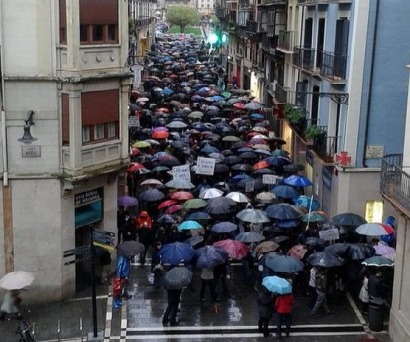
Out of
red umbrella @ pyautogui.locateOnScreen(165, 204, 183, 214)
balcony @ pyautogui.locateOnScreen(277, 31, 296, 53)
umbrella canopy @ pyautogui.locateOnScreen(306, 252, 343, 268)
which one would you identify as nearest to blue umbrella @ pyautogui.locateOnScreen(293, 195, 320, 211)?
red umbrella @ pyautogui.locateOnScreen(165, 204, 183, 214)

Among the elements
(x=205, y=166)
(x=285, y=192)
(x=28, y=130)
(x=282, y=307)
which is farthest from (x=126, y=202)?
(x=282, y=307)

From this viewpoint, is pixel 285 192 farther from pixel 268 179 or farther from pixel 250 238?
pixel 250 238

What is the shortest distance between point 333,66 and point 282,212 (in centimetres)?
714

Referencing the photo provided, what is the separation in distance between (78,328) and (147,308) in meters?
2.15

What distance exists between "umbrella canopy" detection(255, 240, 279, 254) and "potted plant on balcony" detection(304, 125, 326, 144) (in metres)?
8.57

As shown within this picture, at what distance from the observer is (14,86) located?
1975 cm

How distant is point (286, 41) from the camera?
40.0m

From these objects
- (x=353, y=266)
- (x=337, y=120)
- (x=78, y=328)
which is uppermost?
(x=337, y=120)

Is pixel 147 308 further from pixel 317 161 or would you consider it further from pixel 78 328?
pixel 317 161

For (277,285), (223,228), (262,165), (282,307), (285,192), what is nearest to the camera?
(277,285)

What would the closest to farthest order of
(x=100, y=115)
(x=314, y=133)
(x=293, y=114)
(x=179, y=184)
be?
(x=100, y=115), (x=179, y=184), (x=314, y=133), (x=293, y=114)

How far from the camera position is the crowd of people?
19.5 metres

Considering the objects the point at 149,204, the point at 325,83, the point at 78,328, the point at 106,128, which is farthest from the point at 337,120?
the point at 78,328

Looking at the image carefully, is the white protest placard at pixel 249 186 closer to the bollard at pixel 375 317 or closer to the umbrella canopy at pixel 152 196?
the umbrella canopy at pixel 152 196
